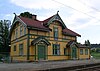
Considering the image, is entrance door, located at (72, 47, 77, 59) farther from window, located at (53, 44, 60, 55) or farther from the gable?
the gable

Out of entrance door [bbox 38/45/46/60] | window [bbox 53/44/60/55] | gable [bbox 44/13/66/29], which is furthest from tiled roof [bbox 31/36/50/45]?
gable [bbox 44/13/66/29]

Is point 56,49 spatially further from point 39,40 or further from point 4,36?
point 4,36

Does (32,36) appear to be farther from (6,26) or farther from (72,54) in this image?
(6,26)

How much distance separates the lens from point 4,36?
68188 millimetres

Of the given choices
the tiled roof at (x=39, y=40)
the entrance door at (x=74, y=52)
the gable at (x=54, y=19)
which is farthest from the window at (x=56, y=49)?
the entrance door at (x=74, y=52)

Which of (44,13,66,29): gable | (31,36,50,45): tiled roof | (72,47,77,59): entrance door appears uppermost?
(44,13,66,29): gable

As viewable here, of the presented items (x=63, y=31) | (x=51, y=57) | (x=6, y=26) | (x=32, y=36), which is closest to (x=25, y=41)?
(x=32, y=36)

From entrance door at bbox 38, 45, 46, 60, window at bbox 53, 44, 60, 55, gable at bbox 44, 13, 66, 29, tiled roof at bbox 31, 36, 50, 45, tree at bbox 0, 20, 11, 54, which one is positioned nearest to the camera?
tiled roof at bbox 31, 36, 50, 45

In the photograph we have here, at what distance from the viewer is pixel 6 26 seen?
72.5m

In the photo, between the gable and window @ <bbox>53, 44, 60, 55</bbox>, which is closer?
the gable

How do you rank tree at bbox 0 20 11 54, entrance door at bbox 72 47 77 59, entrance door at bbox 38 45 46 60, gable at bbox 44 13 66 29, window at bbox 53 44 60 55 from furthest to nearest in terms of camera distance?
1. tree at bbox 0 20 11 54
2. entrance door at bbox 72 47 77 59
3. window at bbox 53 44 60 55
4. gable at bbox 44 13 66 29
5. entrance door at bbox 38 45 46 60

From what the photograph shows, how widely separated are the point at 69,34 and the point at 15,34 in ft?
30.9

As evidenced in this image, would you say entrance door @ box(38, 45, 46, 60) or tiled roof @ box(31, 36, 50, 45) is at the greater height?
tiled roof @ box(31, 36, 50, 45)

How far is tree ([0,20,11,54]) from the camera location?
61353 mm
